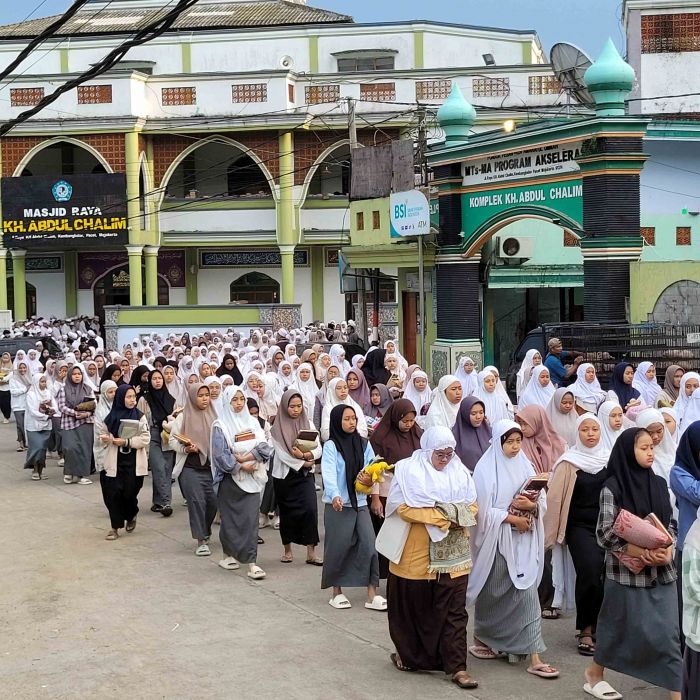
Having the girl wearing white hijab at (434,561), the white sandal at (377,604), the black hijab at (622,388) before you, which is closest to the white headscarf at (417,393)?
the black hijab at (622,388)

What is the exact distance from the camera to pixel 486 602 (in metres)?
6.93

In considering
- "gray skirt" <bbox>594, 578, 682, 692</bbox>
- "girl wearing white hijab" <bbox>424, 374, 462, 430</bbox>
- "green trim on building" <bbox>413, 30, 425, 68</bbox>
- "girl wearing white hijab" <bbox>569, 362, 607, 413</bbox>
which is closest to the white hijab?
"girl wearing white hijab" <bbox>569, 362, 607, 413</bbox>

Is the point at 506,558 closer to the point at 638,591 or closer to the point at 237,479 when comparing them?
the point at 638,591

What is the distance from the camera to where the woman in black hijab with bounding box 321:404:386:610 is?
8.30m

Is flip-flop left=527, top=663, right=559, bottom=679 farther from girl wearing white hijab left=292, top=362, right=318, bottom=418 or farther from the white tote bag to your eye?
girl wearing white hijab left=292, top=362, right=318, bottom=418

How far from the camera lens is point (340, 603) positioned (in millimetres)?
8297

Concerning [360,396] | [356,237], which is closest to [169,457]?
[360,396]

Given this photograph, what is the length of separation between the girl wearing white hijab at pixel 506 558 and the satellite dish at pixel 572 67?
15203mm

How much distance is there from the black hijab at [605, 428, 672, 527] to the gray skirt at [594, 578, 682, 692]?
0.39 meters

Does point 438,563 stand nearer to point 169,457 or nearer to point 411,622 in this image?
point 411,622

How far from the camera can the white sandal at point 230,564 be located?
31.3 ft

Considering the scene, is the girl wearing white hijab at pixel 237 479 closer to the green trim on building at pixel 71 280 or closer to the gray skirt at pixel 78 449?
the gray skirt at pixel 78 449

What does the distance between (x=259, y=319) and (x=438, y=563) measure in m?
24.0

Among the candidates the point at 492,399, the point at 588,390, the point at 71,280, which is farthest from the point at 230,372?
the point at 71,280
